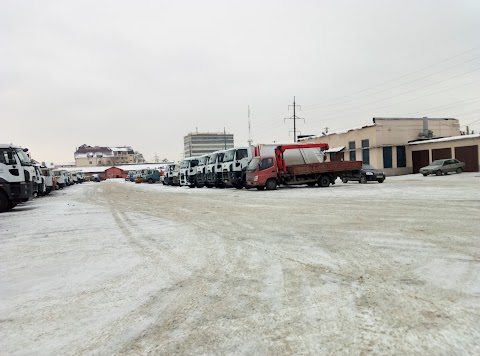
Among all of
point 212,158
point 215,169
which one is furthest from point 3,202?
point 212,158

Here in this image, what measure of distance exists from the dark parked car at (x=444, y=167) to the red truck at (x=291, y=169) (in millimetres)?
13178

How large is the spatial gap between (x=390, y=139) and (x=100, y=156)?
433 ft

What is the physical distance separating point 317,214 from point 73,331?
7.92m

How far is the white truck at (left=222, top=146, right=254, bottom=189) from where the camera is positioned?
24766 mm

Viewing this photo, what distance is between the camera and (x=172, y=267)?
525 centimetres

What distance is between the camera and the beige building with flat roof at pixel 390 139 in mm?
39750

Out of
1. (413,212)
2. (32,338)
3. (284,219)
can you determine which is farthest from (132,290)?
(413,212)

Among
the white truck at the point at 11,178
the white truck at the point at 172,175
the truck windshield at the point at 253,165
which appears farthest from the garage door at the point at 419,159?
the white truck at the point at 11,178

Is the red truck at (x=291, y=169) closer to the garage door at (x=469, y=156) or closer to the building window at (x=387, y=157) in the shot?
the garage door at (x=469, y=156)

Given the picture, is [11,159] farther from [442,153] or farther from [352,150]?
[442,153]

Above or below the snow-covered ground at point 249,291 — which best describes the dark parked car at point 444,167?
above

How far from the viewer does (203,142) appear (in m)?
124

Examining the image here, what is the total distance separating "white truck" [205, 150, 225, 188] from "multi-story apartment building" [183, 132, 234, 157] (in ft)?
299

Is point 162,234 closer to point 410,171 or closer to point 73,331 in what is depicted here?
point 73,331
